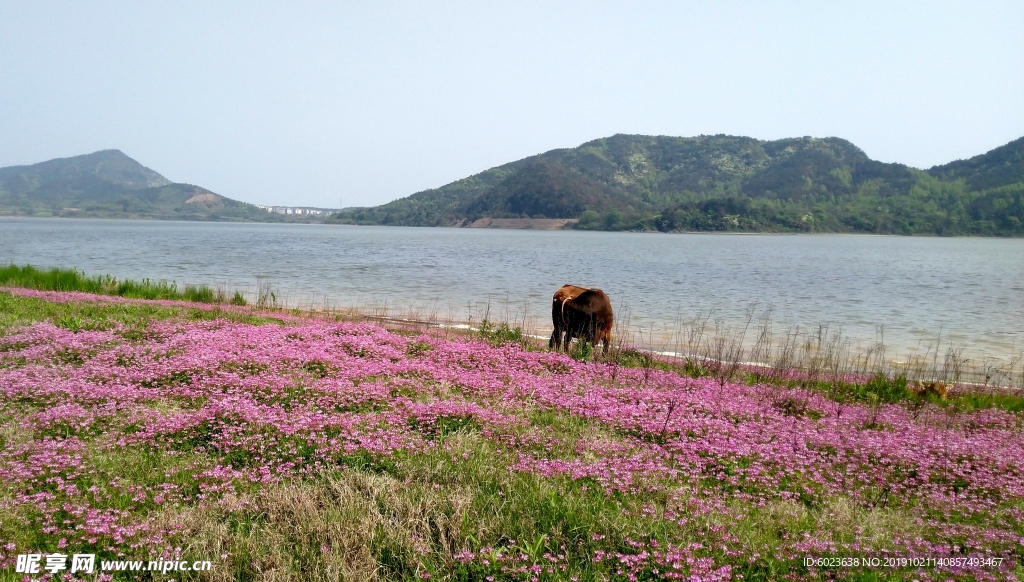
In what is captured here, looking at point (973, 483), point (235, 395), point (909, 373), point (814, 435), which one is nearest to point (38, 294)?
point (235, 395)

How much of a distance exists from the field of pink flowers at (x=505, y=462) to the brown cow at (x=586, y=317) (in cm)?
261

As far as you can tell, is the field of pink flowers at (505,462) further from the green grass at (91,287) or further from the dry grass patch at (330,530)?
the green grass at (91,287)

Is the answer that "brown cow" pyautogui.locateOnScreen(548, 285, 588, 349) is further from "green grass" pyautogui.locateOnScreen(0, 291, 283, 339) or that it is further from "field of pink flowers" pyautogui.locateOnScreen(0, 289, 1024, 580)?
"green grass" pyautogui.locateOnScreen(0, 291, 283, 339)

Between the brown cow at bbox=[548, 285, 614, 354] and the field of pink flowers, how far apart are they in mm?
2612

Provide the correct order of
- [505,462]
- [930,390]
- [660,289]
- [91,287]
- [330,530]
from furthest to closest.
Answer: [660,289] < [91,287] < [930,390] < [505,462] < [330,530]

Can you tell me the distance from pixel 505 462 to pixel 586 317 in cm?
755

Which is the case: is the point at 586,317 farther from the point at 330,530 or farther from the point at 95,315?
the point at 95,315

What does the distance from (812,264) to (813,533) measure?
70.4 meters

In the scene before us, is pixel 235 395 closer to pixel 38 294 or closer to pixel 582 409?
pixel 582 409

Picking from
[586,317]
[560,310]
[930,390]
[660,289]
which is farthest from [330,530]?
[660,289]

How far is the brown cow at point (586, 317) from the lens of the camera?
45.9 ft

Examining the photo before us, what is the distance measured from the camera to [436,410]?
8.32m

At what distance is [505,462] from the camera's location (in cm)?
680

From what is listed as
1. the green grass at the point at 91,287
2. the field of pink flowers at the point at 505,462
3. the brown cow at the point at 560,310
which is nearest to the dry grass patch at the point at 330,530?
the field of pink flowers at the point at 505,462
